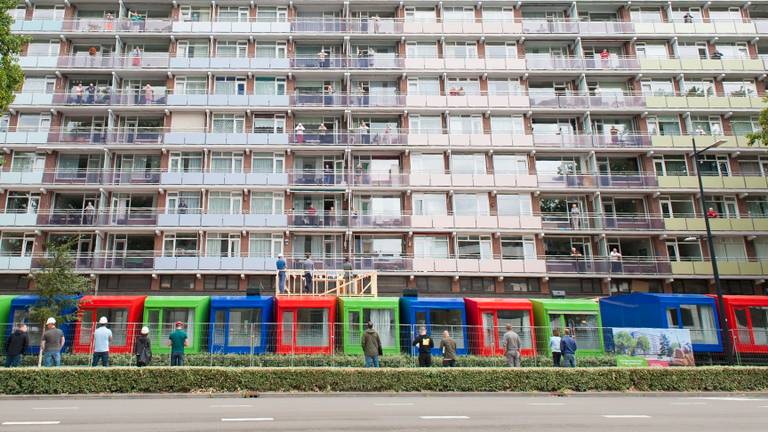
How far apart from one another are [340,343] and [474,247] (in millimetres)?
16887

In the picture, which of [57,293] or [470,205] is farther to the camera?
[470,205]

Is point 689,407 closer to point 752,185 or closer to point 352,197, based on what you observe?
point 352,197

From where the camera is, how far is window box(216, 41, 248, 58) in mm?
41938

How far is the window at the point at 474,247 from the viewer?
128 ft

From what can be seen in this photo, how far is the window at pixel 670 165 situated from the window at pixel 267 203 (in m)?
26.2

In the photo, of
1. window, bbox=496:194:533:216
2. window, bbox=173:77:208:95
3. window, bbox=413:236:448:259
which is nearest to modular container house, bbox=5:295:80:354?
window, bbox=173:77:208:95

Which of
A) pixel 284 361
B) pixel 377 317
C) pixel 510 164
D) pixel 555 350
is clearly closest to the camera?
pixel 284 361

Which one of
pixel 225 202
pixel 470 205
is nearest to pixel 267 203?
pixel 225 202

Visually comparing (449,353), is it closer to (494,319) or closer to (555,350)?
(555,350)

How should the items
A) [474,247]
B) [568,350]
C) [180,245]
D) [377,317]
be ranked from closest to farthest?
1. [568,350]
2. [377,317]
3. [180,245]
4. [474,247]

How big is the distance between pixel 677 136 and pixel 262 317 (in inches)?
1251

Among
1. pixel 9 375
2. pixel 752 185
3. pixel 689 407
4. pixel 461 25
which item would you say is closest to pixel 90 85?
pixel 461 25

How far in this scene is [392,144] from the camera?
131ft

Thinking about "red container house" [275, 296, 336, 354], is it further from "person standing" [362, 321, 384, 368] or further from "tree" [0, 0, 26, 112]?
"tree" [0, 0, 26, 112]
